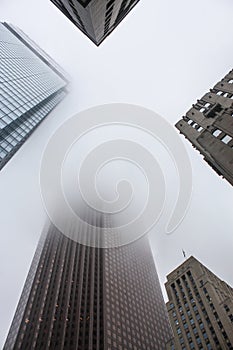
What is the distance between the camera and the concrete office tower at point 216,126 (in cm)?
2583

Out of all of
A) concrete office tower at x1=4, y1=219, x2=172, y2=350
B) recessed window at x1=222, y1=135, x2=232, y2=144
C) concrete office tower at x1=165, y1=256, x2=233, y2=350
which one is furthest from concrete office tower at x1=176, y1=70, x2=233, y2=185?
concrete office tower at x1=4, y1=219, x2=172, y2=350

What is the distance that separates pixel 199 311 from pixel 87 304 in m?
64.9

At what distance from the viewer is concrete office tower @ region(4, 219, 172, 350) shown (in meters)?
104

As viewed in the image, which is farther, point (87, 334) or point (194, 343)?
point (87, 334)

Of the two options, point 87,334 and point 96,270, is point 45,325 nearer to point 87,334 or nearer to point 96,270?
point 87,334

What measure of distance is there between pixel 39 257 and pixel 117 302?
60097 mm

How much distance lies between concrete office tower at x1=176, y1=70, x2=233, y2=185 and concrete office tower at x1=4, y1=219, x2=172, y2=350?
92804mm

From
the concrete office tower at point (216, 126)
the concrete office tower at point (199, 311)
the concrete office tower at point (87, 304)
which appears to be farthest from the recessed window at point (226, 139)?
the concrete office tower at point (87, 304)

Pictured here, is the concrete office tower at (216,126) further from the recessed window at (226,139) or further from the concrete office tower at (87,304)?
the concrete office tower at (87,304)

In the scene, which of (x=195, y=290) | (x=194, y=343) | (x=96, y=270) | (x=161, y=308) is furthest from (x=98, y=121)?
(x=161, y=308)

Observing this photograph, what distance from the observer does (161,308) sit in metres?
150

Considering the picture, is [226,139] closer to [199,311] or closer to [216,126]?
[216,126]

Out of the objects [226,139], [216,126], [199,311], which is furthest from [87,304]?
[226,139]

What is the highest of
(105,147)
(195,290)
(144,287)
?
(144,287)
